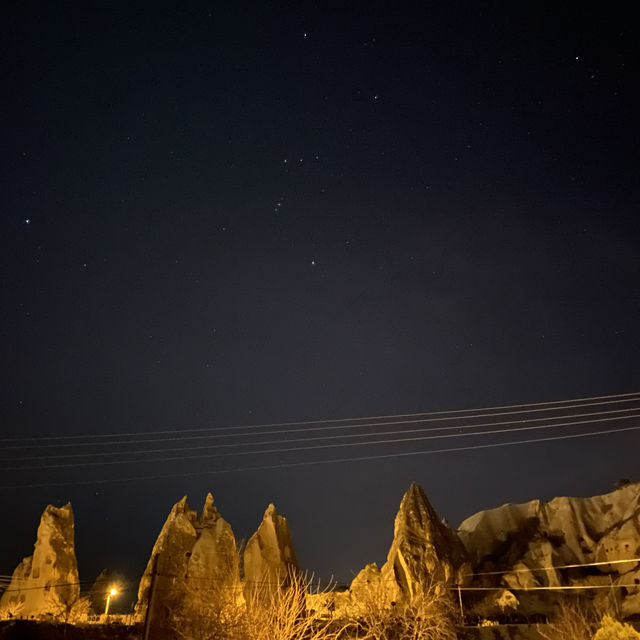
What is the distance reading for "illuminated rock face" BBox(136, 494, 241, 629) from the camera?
30.8 m

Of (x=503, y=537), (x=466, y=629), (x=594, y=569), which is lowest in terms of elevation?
(x=466, y=629)

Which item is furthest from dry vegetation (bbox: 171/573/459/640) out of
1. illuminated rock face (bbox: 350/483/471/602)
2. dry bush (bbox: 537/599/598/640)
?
dry bush (bbox: 537/599/598/640)

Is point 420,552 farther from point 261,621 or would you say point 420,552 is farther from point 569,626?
point 261,621

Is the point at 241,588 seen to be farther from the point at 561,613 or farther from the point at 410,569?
the point at 561,613

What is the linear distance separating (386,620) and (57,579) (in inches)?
807

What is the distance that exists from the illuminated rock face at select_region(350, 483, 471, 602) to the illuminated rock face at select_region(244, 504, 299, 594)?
19.3 feet

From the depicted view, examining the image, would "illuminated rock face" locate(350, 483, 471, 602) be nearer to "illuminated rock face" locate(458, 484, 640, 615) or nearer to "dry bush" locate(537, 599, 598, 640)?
"illuminated rock face" locate(458, 484, 640, 615)

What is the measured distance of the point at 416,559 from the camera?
4094 centimetres

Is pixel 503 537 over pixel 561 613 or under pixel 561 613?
over

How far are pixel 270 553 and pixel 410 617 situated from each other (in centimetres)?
919

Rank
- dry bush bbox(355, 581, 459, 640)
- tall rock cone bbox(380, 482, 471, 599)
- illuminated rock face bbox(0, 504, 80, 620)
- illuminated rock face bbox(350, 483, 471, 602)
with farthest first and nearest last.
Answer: tall rock cone bbox(380, 482, 471, 599)
illuminated rock face bbox(350, 483, 471, 602)
illuminated rock face bbox(0, 504, 80, 620)
dry bush bbox(355, 581, 459, 640)

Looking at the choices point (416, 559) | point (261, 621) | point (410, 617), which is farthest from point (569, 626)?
point (261, 621)

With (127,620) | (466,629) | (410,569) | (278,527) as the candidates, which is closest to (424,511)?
(410,569)

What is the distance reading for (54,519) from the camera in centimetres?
3712
